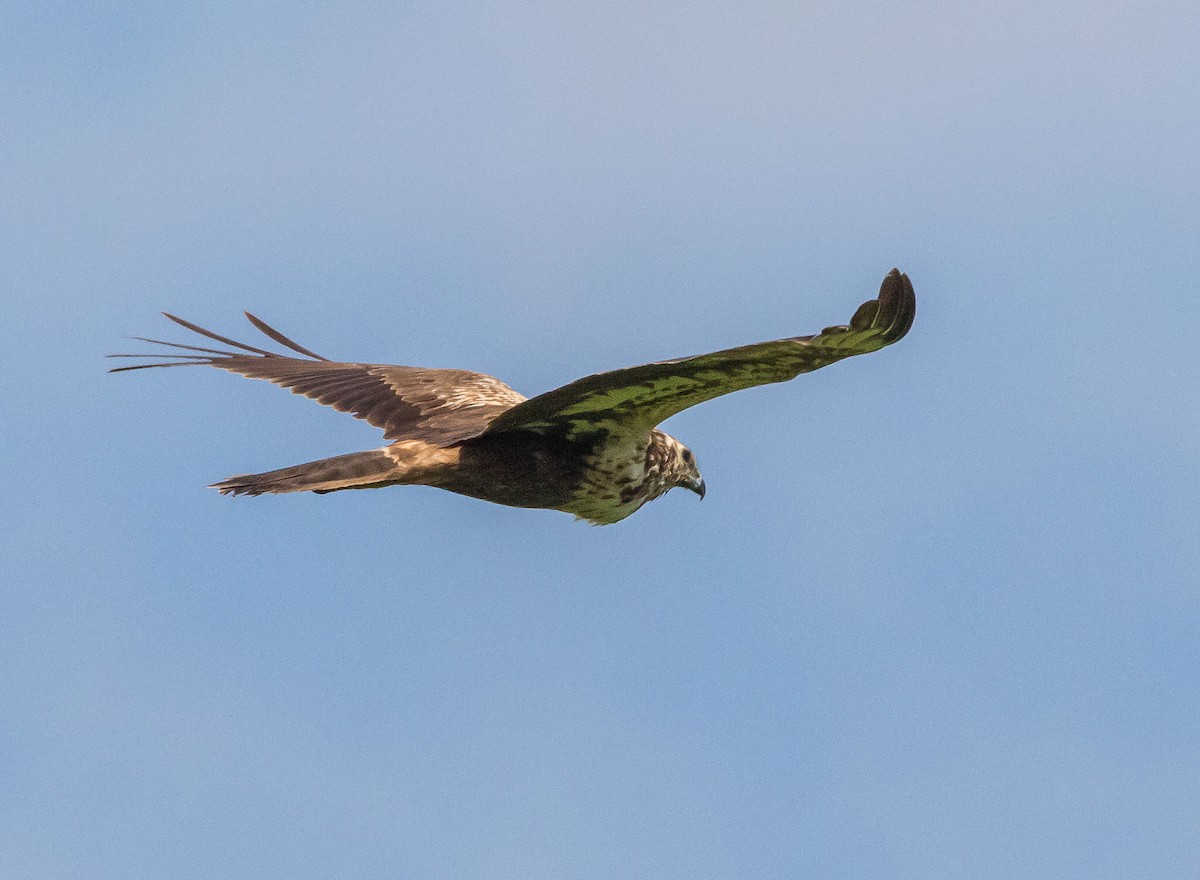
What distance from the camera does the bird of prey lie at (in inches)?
291

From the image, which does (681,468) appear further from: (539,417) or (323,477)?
(323,477)

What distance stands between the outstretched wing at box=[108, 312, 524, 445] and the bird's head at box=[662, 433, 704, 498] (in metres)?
1.00

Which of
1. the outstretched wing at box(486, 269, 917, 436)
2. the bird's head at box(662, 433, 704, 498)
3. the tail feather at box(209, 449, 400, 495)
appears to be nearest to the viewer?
the outstretched wing at box(486, 269, 917, 436)

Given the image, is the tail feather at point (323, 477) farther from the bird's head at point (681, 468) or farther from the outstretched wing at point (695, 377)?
the bird's head at point (681, 468)

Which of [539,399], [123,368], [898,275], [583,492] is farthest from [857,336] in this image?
[123,368]

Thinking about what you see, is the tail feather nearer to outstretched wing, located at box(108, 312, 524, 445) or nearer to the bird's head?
outstretched wing, located at box(108, 312, 524, 445)

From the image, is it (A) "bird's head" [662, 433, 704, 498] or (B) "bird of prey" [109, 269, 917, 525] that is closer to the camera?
(B) "bird of prey" [109, 269, 917, 525]

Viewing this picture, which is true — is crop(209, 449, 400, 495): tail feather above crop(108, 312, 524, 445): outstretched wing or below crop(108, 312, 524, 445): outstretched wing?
below

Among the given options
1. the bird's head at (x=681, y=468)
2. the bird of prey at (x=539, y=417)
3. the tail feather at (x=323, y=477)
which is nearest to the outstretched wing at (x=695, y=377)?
the bird of prey at (x=539, y=417)

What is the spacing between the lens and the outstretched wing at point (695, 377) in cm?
708

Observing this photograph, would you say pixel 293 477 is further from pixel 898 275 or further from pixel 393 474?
pixel 898 275

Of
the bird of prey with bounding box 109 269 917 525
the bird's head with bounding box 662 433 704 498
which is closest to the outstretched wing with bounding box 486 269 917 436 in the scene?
the bird of prey with bounding box 109 269 917 525

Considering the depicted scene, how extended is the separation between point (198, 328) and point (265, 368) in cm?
48

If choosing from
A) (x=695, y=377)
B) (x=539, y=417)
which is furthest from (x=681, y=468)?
(x=695, y=377)
